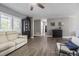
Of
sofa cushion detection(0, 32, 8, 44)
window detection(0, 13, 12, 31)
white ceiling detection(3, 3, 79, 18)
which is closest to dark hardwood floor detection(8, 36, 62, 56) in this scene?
sofa cushion detection(0, 32, 8, 44)

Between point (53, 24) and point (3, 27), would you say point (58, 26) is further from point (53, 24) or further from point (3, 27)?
point (3, 27)

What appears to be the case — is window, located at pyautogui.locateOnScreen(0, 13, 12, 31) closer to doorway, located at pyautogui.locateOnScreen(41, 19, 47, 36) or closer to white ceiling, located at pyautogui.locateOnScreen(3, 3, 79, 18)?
white ceiling, located at pyautogui.locateOnScreen(3, 3, 79, 18)

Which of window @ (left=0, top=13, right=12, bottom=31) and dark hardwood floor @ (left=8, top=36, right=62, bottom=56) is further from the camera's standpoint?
window @ (left=0, top=13, right=12, bottom=31)

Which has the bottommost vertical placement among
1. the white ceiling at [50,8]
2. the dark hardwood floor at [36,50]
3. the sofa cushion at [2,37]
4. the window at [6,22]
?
the dark hardwood floor at [36,50]

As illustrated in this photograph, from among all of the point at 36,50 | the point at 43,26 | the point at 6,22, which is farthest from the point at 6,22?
the point at 43,26

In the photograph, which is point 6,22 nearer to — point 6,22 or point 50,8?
point 6,22

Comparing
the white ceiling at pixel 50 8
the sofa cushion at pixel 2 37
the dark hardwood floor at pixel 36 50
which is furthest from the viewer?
the white ceiling at pixel 50 8

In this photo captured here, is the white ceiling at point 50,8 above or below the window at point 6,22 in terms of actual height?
above

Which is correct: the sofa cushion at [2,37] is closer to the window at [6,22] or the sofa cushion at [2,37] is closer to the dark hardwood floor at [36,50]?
the dark hardwood floor at [36,50]

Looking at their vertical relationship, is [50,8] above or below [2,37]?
above

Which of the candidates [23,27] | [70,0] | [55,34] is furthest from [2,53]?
[55,34]

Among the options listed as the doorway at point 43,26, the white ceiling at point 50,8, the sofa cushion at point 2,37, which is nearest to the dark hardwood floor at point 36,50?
the sofa cushion at point 2,37

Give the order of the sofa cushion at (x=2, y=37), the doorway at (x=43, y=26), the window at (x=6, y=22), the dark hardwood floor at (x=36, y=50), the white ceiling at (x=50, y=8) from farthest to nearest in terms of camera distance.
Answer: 1. the doorway at (x=43, y=26)
2. the window at (x=6, y=22)
3. the white ceiling at (x=50, y=8)
4. the sofa cushion at (x=2, y=37)
5. the dark hardwood floor at (x=36, y=50)

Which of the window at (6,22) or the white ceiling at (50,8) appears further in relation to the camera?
the window at (6,22)
